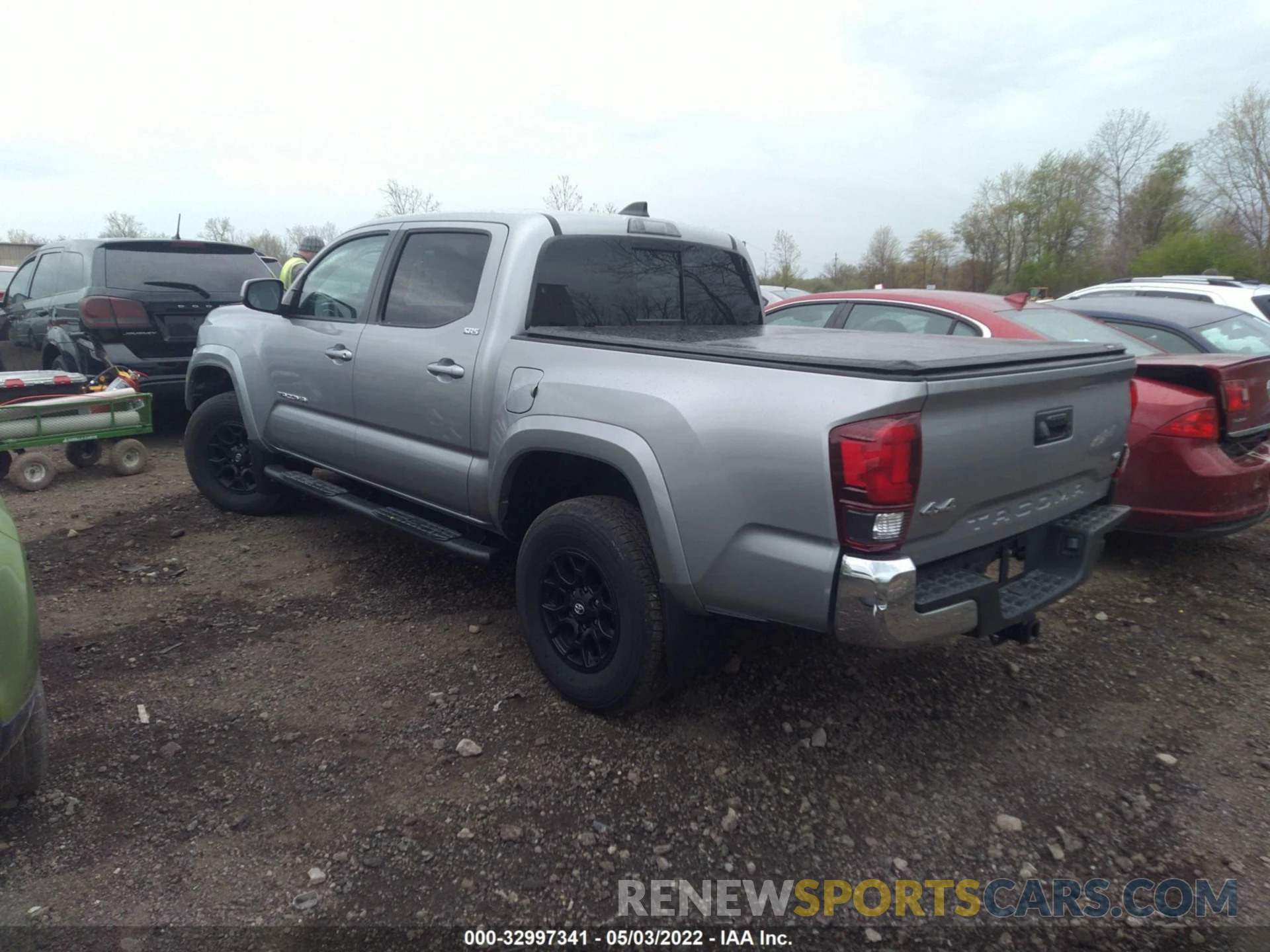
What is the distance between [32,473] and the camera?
19.7 feet

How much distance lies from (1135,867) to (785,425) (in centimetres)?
167

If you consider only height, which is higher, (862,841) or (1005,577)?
(1005,577)

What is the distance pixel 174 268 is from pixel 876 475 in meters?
7.23

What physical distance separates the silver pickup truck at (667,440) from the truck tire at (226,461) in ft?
2.60

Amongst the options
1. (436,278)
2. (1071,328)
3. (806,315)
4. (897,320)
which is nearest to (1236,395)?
(1071,328)

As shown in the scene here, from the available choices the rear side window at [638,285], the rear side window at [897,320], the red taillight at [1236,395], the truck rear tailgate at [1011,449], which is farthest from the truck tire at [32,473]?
the red taillight at [1236,395]

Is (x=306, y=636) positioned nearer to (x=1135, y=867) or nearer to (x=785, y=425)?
(x=785, y=425)

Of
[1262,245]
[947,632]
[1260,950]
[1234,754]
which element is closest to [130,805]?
[947,632]

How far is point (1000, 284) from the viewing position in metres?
40.3

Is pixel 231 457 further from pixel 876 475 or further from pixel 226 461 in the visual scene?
pixel 876 475

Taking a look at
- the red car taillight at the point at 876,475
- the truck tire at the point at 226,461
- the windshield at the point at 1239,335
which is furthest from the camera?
the windshield at the point at 1239,335

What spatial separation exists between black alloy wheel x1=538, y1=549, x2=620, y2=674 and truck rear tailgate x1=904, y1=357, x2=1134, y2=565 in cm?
114

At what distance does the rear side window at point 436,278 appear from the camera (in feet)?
11.9

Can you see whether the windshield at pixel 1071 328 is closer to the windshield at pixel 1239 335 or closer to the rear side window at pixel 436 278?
the windshield at pixel 1239 335
